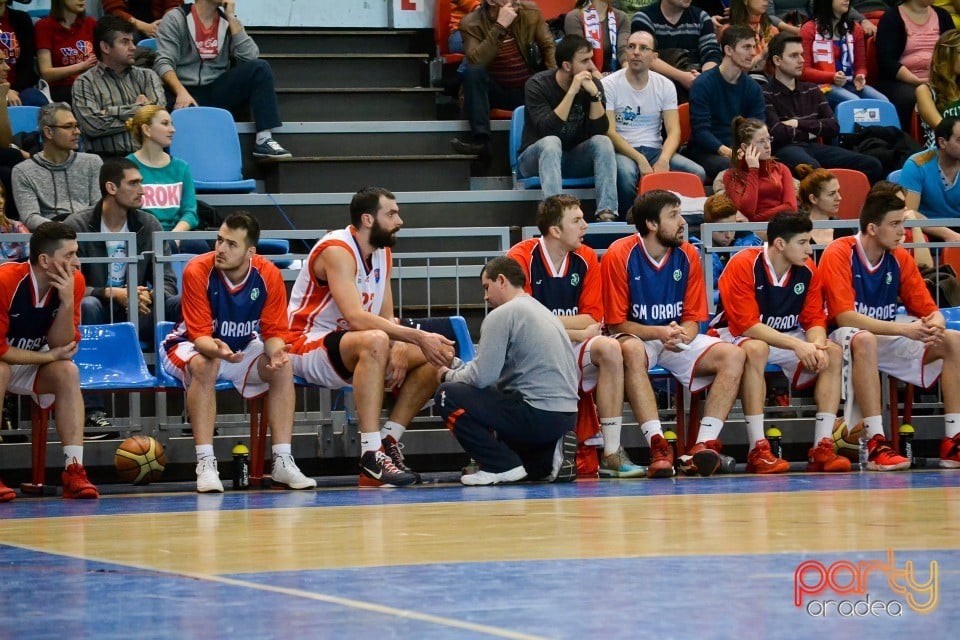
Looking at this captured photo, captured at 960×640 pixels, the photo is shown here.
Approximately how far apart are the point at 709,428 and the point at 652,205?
117 cm

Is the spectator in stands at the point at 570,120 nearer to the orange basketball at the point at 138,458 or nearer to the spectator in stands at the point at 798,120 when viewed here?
the spectator in stands at the point at 798,120

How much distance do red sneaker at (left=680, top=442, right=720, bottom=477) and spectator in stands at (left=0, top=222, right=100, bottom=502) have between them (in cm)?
282

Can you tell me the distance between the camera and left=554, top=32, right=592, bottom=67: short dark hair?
966 centimetres

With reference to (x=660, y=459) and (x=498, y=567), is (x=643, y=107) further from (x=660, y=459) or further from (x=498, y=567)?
(x=498, y=567)

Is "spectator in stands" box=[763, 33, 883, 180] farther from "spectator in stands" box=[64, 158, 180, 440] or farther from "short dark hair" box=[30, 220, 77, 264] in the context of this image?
"short dark hair" box=[30, 220, 77, 264]

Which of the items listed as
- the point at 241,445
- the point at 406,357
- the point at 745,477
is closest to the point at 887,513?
the point at 745,477

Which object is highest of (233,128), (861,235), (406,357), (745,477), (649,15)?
(649,15)

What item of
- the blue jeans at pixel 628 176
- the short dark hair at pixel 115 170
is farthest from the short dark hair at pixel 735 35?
the short dark hair at pixel 115 170

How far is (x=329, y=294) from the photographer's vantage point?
24.0 feet

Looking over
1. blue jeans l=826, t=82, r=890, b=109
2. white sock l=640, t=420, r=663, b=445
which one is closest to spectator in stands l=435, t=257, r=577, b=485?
white sock l=640, t=420, r=663, b=445

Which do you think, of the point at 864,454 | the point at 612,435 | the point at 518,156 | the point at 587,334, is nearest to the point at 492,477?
the point at 612,435

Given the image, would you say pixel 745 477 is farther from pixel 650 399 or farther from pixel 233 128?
pixel 233 128

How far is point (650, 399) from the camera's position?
7246mm

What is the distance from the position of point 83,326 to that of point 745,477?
3.30 meters
